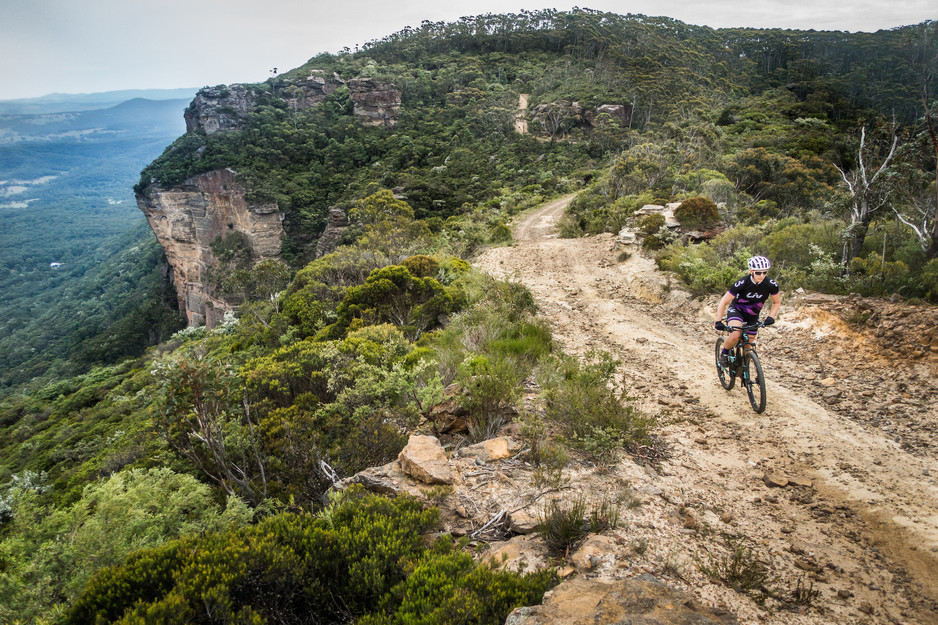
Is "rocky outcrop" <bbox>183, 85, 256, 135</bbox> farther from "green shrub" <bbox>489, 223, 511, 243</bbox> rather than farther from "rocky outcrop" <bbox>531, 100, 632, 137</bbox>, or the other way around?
"green shrub" <bbox>489, 223, 511, 243</bbox>

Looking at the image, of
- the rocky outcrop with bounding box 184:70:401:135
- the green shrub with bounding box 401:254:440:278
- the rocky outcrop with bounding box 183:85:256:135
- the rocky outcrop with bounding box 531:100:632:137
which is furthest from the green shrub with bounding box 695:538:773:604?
the rocky outcrop with bounding box 183:85:256:135

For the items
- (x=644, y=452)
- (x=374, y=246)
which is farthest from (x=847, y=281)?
(x=374, y=246)

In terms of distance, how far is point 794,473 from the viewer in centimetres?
402

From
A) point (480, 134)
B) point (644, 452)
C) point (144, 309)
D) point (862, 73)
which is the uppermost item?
point (862, 73)

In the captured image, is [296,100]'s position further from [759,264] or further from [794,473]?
[794,473]

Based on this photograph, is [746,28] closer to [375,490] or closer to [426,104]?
[426,104]

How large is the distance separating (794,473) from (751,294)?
2198 millimetres

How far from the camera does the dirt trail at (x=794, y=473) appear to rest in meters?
2.74

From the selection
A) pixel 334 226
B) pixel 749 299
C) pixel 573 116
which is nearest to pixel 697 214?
pixel 749 299

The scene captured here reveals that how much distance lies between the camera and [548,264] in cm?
1405

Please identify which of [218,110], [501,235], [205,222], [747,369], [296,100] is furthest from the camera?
[296,100]

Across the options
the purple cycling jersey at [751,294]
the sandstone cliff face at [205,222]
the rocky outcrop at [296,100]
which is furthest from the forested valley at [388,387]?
the rocky outcrop at [296,100]

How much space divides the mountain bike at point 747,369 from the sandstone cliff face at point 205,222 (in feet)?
161

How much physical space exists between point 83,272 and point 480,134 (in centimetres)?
10256
